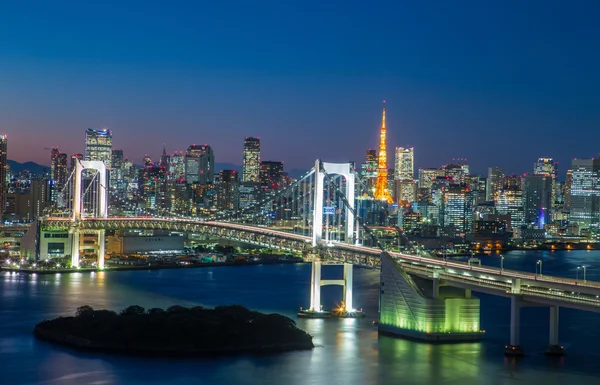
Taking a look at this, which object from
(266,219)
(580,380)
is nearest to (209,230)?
(580,380)

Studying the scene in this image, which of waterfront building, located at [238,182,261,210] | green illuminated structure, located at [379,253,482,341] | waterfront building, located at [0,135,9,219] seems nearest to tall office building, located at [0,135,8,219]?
waterfront building, located at [0,135,9,219]

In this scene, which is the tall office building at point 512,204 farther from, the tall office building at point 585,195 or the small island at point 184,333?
the small island at point 184,333

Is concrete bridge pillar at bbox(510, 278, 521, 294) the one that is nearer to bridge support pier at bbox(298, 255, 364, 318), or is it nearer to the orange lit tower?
bridge support pier at bbox(298, 255, 364, 318)

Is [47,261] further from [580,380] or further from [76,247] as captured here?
[580,380]

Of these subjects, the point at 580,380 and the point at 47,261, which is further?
the point at 47,261

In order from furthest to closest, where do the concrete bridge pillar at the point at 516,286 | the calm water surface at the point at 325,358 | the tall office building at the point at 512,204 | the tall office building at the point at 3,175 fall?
1. the tall office building at the point at 512,204
2. the tall office building at the point at 3,175
3. the concrete bridge pillar at the point at 516,286
4. the calm water surface at the point at 325,358

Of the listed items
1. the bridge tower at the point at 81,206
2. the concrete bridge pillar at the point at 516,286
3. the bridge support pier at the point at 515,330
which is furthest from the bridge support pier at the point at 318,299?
the bridge tower at the point at 81,206
